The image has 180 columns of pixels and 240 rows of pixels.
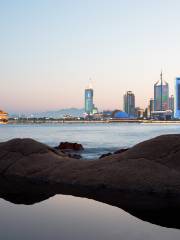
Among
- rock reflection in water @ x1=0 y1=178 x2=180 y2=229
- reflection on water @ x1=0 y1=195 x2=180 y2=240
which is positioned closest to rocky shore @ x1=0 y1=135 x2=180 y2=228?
rock reflection in water @ x1=0 y1=178 x2=180 y2=229

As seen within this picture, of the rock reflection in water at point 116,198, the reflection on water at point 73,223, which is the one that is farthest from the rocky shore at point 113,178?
the reflection on water at point 73,223

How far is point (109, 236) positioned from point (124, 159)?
882cm

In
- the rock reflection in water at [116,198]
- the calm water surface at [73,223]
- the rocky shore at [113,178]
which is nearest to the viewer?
the calm water surface at [73,223]

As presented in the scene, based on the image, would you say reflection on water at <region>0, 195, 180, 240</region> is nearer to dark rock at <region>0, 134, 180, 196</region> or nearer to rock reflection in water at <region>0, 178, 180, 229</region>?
rock reflection in water at <region>0, 178, 180, 229</region>

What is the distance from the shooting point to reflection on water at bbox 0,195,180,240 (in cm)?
1107

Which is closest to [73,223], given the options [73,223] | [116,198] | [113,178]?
[73,223]

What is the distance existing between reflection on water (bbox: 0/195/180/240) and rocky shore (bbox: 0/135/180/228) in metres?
0.97

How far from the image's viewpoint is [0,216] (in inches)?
540

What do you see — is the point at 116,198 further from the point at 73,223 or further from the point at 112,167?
the point at 73,223

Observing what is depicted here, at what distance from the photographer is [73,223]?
1262 centimetres

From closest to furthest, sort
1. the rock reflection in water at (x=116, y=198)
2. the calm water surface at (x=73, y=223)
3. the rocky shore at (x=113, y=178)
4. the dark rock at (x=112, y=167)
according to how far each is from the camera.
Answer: the calm water surface at (x=73, y=223) < the rock reflection in water at (x=116, y=198) < the rocky shore at (x=113, y=178) < the dark rock at (x=112, y=167)

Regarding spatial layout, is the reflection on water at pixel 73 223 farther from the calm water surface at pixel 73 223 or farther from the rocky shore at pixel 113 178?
the rocky shore at pixel 113 178

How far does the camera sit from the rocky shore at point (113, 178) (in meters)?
16.1

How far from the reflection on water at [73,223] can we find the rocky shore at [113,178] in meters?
0.97
